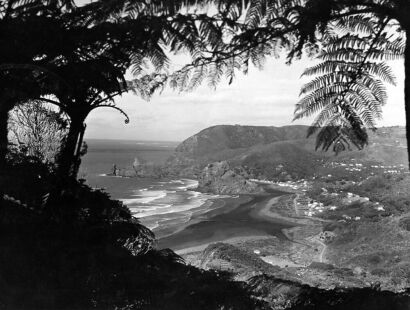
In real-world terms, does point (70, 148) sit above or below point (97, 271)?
above

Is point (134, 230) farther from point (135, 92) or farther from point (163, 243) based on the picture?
point (163, 243)

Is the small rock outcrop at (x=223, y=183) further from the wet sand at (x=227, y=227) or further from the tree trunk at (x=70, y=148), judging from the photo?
the tree trunk at (x=70, y=148)

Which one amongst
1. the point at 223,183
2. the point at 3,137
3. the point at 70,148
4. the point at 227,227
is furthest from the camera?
the point at 223,183

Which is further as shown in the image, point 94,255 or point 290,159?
point 290,159

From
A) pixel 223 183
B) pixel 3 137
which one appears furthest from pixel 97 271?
pixel 223 183

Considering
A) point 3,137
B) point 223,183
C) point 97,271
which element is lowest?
point 223,183

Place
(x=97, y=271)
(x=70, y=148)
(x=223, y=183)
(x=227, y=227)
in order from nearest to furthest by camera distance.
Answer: (x=97, y=271) < (x=70, y=148) < (x=227, y=227) < (x=223, y=183)

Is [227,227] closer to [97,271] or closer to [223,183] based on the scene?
[223,183]

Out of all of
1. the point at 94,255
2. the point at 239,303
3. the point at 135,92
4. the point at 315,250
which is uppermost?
the point at 135,92

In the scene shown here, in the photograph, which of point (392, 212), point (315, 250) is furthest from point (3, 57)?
point (392, 212)
